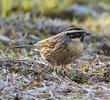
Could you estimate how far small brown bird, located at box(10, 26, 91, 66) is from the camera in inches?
218

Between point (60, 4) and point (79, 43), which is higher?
point (60, 4)

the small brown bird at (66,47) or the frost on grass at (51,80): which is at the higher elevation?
the small brown bird at (66,47)

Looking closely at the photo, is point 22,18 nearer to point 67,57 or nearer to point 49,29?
point 49,29

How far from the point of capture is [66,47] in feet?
18.4

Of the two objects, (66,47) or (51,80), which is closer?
(51,80)

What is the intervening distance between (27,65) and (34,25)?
13.2 ft

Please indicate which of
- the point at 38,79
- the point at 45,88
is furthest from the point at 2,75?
the point at 45,88

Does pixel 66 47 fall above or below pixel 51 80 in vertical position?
above

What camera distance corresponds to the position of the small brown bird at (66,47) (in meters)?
5.54

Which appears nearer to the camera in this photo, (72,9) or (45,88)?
(45,88)

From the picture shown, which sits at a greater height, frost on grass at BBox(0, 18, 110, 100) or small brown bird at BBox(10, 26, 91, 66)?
small brown bird at BBox(10, 26, 91, 66)

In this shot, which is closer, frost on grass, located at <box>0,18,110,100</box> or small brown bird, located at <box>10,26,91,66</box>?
frost on grass, located at <box>0,18,110,100</box>

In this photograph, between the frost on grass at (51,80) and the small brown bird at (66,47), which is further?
the small brown bird at (66,47)

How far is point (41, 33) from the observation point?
8.96 meters
